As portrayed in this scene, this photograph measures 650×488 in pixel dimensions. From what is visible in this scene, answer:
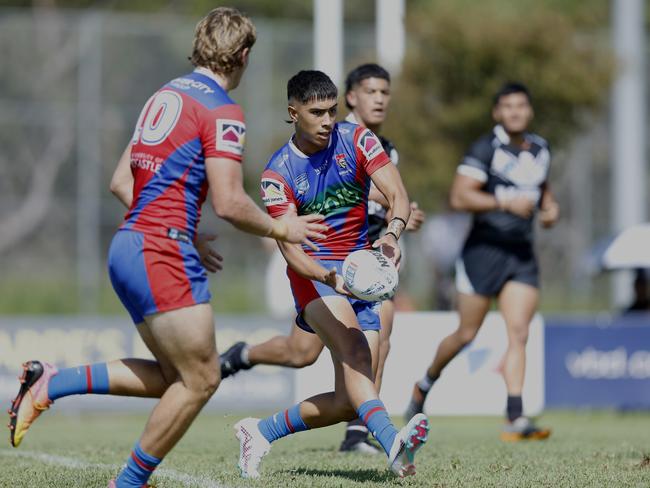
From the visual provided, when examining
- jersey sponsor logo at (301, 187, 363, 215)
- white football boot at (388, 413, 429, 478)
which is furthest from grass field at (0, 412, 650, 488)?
jersey sponsor logo at (301, 187, 363, 215)

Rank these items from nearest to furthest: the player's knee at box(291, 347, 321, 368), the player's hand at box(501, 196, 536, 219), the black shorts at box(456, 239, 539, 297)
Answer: the player's knee at box(291, 347, 321, 368)
the player's hand at box(501, 196, 536, 219)
the black shorts at box(456, 239, 539, 297)

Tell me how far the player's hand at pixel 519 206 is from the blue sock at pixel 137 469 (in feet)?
15.3

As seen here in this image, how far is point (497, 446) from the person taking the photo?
8.66 meters

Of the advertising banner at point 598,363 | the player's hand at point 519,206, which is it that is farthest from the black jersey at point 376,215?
the advertising banner at point 598,363

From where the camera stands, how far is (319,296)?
21.6ft

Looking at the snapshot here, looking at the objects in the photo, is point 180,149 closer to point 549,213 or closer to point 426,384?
point 426,384

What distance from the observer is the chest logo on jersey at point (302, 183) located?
6605 mm

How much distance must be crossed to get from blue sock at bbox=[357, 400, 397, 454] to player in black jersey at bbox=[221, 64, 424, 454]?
1.51 meters

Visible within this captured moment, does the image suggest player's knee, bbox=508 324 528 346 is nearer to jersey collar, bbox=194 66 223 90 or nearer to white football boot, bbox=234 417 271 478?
white football boot, bbox=234 417 271 478

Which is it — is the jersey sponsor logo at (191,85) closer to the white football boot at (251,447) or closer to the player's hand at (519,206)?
the white football boot at (251,447)

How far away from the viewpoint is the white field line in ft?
20.7

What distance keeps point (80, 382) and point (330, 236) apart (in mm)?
1659

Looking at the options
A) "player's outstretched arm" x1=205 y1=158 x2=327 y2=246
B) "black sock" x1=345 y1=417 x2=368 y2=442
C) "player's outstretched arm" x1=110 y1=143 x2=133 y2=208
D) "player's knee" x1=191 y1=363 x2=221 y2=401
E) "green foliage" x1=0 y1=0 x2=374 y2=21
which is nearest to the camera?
"player's outstretched arm" x1=205 y1=158 x2=327 y2=246

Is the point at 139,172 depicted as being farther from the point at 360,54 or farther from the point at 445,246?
the point at 360,54
